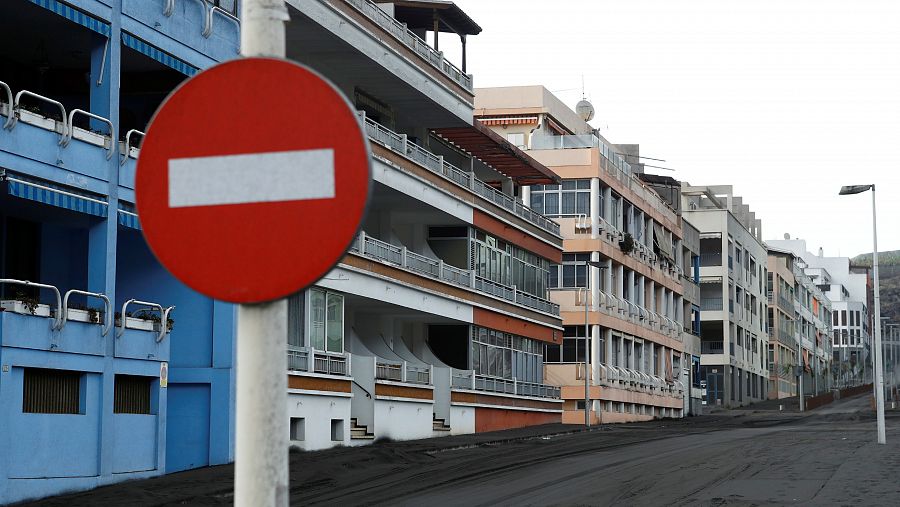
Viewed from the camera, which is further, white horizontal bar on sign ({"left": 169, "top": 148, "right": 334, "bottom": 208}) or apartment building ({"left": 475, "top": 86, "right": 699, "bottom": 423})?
apartment building ({"left": 475, "top": 86, "right": 699, "bottom": 423})

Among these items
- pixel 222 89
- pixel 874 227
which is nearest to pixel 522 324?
pixel 874 227

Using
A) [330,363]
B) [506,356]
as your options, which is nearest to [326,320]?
[330,363]

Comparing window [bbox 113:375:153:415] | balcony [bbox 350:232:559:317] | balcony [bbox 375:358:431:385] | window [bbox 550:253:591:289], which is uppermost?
window [bbox 550:253:591:289]

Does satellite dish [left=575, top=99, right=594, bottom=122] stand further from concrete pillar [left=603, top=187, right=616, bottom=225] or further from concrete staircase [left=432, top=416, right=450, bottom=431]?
concrete staircase [left=432, top=416, right=450, bottom=431]

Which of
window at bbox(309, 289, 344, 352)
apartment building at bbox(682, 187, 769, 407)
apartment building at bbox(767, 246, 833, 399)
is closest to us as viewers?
window at bbox(309, 289, 344, 352)

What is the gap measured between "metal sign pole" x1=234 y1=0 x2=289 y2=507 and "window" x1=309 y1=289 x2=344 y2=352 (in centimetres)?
3253

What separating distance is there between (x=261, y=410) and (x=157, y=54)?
24.7m

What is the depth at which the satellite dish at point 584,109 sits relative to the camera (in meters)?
82.8

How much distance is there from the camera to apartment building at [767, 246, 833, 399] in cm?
12656

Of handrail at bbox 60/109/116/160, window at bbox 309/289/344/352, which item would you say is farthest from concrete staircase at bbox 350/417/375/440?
handrail at bbox 60/109/116/160

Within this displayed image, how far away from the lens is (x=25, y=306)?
2173cm

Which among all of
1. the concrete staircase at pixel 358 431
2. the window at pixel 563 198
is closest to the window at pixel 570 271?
the window at pixel 563 198

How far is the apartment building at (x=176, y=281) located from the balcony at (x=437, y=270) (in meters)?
0.10

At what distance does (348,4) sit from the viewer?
3734 cm
